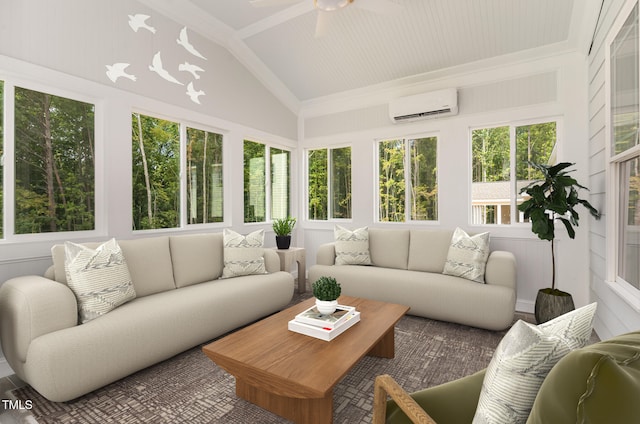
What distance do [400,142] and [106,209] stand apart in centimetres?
379

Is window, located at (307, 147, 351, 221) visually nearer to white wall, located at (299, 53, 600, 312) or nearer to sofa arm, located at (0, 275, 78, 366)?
white wall, located at (299, 53, 600, 312)

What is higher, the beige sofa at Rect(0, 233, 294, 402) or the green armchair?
the green armchair

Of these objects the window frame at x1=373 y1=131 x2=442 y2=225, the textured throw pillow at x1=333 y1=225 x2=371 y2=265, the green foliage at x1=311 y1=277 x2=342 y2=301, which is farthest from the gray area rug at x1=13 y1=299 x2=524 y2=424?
the window frame at x1=373 y1=131 x2=442 y2=225

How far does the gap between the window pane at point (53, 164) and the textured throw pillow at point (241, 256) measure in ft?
4.25

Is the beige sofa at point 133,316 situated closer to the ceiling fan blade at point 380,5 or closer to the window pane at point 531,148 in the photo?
the ceiling fan blade at point 380,5

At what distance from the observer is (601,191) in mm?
2773

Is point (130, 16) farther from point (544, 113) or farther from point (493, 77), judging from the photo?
point (544, 113)

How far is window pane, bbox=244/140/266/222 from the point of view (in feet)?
15.2

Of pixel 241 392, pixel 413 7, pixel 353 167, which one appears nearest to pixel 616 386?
pixel 241 392

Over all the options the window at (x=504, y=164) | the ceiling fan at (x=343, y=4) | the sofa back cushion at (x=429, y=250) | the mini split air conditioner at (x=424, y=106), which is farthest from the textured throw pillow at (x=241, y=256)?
the window at (x=504, y=164)

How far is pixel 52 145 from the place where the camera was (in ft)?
9.03

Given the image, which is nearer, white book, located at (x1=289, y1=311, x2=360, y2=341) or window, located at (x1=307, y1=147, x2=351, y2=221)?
white book, located at (x1=289, y1=311, x2=360, y2=341)

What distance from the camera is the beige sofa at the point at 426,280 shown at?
2.94 meters

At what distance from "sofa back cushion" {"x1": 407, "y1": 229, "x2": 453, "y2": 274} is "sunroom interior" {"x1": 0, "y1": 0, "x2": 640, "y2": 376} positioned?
0.49 metres
